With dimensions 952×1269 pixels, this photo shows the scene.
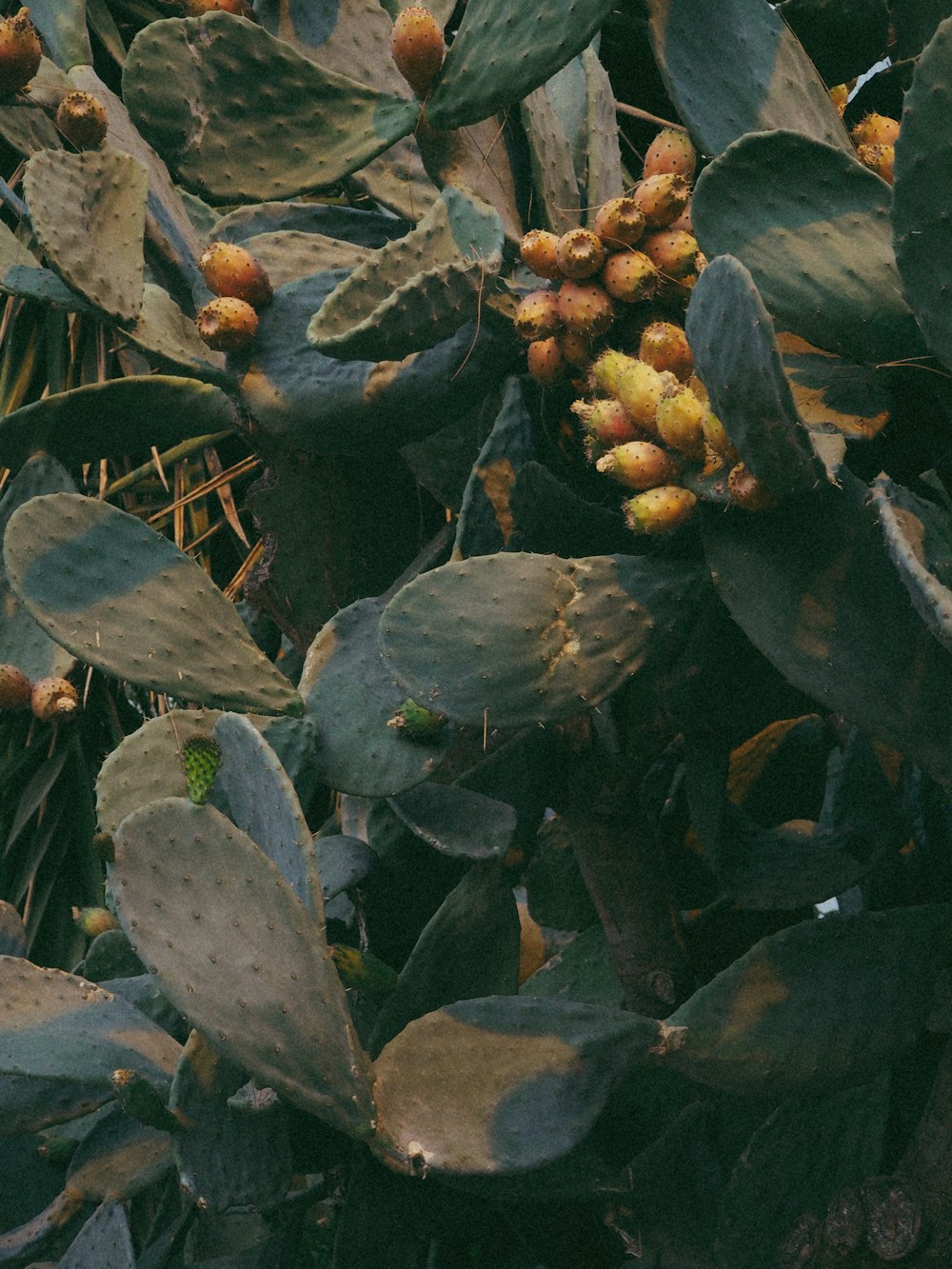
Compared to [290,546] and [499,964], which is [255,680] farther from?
[499,964]

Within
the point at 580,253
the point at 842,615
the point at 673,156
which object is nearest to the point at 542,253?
the point at 580,253

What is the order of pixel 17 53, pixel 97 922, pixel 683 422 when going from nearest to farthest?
1. pixel 683 422
2. pixel 17 53
3. pixel 97 922

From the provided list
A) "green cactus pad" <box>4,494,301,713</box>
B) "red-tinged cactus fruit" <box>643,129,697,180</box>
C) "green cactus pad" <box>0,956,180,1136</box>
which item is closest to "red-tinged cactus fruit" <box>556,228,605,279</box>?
"red-tinged cactus fruit" <box>643,129,697,180</box>

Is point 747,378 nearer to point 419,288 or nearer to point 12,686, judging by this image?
point 419,288

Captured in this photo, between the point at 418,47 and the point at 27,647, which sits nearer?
the point at 418,47

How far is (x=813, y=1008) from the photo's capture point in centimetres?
103

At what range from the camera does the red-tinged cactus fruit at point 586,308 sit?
3.65ft

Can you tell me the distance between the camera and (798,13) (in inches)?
47.2

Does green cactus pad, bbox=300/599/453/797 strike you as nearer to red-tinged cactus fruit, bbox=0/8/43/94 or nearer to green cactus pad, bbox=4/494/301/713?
green cactus pad, bbox=4/494/301/713

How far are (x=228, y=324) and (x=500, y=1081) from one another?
685 millimetres

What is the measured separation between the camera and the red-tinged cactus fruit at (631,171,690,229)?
112cm

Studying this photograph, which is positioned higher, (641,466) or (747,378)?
(747,378)

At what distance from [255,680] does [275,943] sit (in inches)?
14.4

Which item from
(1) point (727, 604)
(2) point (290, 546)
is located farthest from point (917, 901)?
(2) point (290, 546)
